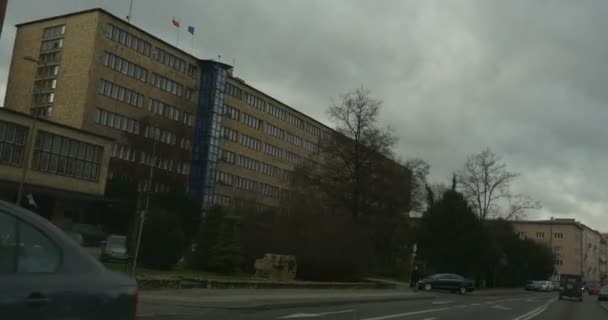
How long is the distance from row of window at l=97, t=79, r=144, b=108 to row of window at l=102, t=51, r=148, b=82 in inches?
74.2

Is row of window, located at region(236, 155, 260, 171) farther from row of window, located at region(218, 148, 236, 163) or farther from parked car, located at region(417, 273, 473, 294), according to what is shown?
parked car, located at region(417, 273, 473, 294)

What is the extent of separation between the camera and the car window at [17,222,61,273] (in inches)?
169

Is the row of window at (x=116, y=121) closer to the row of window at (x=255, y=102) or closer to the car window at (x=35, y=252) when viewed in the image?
the row of window at (x=255, y=102)

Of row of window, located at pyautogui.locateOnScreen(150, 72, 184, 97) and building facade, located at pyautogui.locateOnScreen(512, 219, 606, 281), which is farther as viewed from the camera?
building facade, located at pyautogui.locateOnScreen(512, 219, 606, 281)

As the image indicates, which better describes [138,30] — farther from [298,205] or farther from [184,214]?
[298,205]

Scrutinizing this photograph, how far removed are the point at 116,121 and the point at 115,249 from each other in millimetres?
40057

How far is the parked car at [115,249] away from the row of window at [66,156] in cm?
1972

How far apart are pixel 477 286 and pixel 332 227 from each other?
34.0 m

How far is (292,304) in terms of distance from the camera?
840 inches

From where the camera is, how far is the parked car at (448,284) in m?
50.4

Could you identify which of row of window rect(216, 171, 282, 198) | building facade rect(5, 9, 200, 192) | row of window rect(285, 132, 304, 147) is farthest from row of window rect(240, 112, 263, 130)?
building facade rect(5, 9, 200, 192)

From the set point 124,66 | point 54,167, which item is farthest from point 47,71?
point 54,167

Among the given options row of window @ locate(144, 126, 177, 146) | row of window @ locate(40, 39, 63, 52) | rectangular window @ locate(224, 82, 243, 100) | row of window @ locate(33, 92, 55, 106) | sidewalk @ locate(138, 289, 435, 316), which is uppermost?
rectangular window @ locate(224, 82, 243, 100)

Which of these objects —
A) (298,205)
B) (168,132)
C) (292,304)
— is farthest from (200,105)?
(292,304)
